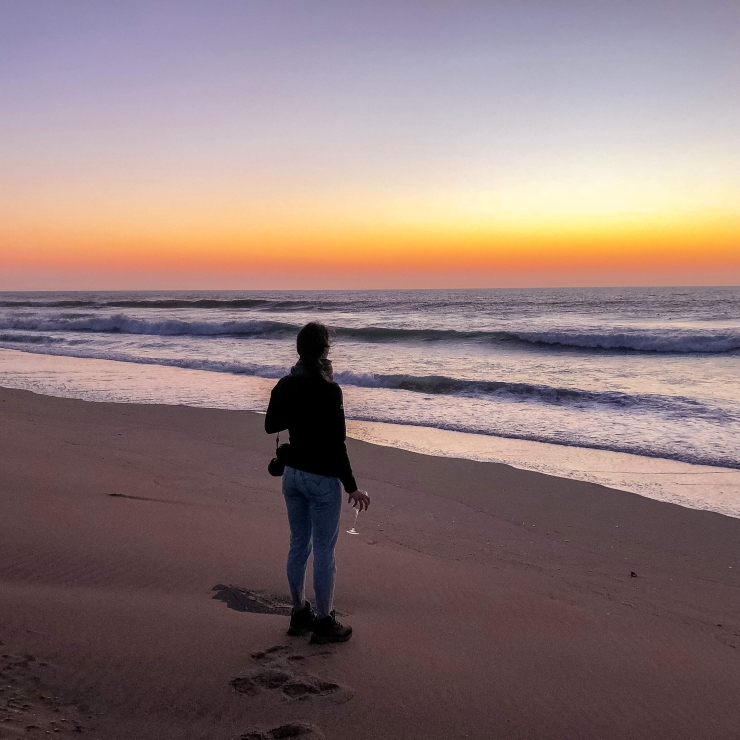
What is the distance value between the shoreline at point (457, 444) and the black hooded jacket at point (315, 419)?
→ 4691 mm

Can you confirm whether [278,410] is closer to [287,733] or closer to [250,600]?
[250,600]

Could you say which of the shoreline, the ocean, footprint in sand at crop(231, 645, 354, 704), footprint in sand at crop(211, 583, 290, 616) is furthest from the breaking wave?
footprint in sand at crop(231, 645, 354, 704)

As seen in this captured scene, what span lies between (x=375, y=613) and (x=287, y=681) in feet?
3.16

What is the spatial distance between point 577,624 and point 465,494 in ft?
9.15

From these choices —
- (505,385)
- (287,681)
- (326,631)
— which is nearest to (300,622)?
(326,631)

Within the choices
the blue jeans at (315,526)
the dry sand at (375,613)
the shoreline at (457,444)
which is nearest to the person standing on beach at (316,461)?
the blue jeans at (315,526)

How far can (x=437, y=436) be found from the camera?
31.4 ft

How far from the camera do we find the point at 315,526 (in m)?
3.33

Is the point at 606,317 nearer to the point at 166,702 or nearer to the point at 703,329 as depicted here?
the point at 703,329

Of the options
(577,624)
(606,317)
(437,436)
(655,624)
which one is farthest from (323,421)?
(606,317)

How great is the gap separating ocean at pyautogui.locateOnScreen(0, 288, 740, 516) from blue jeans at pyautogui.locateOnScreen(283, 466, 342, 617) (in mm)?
837

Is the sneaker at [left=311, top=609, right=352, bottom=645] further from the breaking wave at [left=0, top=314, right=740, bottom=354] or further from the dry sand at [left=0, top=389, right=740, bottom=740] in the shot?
the breaking wave at [left=0, top=314, right=740, bottom=354]

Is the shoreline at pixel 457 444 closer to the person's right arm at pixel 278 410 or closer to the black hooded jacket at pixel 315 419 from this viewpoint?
the black hooded jacket at pixel 315 419

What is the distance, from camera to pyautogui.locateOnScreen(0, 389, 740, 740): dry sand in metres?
2.73
